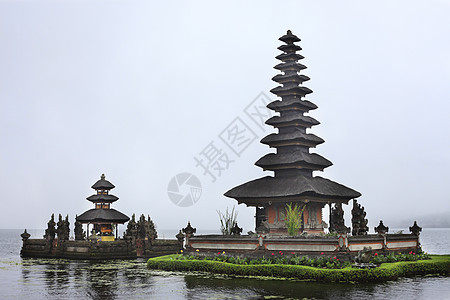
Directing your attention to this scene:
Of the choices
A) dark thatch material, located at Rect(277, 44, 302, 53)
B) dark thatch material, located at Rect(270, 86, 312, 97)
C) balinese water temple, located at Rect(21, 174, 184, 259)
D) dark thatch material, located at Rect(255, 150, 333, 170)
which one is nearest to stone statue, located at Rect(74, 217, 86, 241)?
balinese water temple, located at Rect(21, 174, 184, 259)

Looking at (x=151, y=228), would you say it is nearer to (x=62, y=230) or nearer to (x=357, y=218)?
(x=62, y=230)

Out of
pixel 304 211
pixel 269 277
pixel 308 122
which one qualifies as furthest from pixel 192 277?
pixel 308 122

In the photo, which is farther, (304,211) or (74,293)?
(304,211)

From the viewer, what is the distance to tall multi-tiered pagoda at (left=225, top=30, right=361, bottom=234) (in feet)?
125

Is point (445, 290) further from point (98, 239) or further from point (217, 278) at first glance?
point (98, 239)

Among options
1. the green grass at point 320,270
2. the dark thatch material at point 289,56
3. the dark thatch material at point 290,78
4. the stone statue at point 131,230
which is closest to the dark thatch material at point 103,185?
the stone statue at point 131,230

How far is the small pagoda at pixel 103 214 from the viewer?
184ft

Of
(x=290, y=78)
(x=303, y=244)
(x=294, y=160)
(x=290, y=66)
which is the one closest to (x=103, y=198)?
(x=290, y=78)

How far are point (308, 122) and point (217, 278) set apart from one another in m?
18.6

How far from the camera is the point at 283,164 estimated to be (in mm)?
39969

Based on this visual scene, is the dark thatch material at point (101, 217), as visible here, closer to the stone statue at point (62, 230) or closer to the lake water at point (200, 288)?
the stone statue at point (62, 230)

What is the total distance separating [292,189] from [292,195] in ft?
2.29

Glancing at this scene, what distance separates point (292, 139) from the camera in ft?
134

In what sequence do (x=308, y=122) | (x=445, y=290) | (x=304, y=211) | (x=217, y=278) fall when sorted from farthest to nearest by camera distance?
(x=308, y=122), (x=304, y=211), (x=217, y=278), (x=445, y=290)
